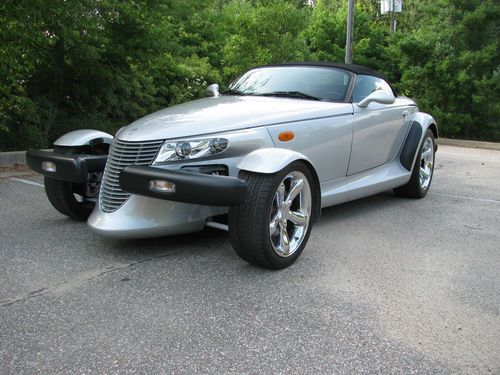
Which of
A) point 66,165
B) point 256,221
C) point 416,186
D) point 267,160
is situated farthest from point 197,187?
point 416,186

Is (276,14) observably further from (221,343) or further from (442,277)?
(221,343)

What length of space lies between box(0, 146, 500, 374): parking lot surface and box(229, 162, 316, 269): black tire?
0.52 feet

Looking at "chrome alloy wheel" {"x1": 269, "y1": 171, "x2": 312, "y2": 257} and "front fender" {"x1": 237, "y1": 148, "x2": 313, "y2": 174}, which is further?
"chrome alloy wheel" {"x1": 269, "y1": 171, "x2": 312, "y2": 257}

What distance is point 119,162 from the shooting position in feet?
13.0

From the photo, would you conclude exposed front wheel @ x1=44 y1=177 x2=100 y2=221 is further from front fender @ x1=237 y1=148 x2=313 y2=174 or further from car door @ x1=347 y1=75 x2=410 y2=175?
car door @ x1=347 y1=75 x2=410 y2=175

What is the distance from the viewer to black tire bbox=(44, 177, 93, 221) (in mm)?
4793

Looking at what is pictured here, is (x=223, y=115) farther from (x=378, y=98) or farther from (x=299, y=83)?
(x=378, y=98)

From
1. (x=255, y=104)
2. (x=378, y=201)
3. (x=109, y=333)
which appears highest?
(x=255, y=104)

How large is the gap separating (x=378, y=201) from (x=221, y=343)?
390 cm

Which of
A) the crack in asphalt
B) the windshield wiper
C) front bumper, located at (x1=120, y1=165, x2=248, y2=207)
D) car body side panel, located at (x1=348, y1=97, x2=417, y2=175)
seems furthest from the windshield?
the crack in asphalt

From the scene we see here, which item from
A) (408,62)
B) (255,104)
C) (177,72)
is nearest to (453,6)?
(408,62)

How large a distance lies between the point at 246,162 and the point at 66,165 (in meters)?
1.52

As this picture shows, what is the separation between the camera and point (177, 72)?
1360 cm

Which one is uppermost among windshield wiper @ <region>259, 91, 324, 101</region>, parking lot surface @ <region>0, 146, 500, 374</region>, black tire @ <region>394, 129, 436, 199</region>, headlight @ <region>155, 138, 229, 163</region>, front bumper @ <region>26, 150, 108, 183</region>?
windshield wiper @ <region>259, 91, 324, 101</region>
